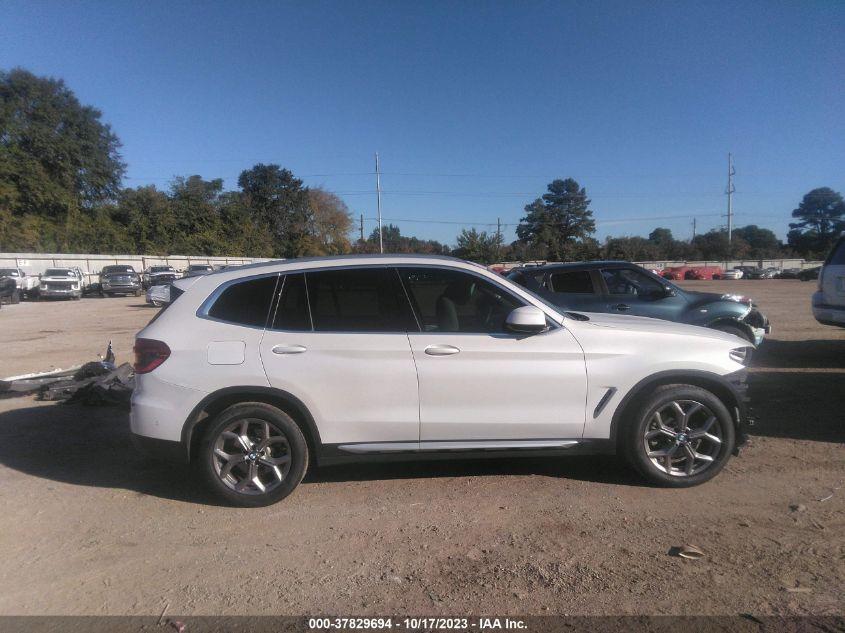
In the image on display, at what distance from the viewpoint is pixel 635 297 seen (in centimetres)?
832

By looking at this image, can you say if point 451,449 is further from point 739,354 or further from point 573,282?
point 573,282

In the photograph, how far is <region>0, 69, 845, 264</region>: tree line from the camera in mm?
48188

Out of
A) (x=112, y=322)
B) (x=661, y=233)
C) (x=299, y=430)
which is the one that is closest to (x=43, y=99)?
(x=112, y=322)

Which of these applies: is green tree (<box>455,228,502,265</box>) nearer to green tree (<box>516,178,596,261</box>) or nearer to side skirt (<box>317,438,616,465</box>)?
green tree (<box>516,178,596,261</box>)

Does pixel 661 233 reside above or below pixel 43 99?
below

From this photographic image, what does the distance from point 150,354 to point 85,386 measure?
3.88m

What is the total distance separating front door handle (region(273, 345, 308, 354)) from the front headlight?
125 inches

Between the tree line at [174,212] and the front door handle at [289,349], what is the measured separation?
1069 inches

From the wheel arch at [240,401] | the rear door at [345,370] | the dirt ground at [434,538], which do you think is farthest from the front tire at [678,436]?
the wheel arch at [240,401]

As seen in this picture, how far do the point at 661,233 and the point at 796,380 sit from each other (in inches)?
4366

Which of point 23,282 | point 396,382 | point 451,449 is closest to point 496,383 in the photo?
point 451,449

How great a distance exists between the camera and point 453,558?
3361 mm

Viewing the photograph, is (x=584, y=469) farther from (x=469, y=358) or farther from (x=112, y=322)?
(x=112, y=322)

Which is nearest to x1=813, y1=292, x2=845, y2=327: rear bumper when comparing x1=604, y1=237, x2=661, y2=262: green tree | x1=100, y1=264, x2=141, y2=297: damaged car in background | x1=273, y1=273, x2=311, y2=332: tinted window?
x1=273, y1=273, x2=311, y2=332: tinted window
